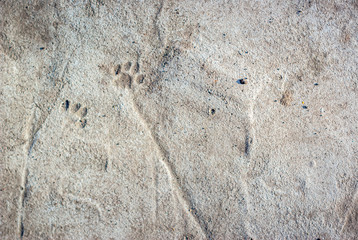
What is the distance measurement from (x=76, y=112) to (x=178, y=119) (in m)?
0.85

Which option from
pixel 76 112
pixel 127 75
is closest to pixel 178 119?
pixel 127 75

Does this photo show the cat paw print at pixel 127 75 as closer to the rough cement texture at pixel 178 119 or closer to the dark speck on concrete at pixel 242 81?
the rough cement texture at pixel 178 119

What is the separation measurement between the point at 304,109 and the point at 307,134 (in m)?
0.22

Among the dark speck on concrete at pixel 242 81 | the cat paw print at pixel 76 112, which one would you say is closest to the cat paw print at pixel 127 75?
the cat paw print at pixel 76 112

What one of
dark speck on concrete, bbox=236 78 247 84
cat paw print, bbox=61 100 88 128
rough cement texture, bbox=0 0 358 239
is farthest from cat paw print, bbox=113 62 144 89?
dark speck on concrete, bbox=236 78 247 84

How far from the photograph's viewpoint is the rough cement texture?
6.32 ft

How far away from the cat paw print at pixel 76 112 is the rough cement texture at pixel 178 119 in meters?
0.01

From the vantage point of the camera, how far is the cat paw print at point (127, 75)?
196cm

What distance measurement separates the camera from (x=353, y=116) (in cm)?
205

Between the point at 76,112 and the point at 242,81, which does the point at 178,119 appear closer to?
the point at 242,81

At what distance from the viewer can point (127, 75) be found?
6.48 feet

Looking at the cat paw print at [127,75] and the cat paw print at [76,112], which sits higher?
the cat paw print at [127,75]

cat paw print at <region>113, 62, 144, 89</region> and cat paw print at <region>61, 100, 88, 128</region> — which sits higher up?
cat paw print at <region>113, 62, 144, 89</region>

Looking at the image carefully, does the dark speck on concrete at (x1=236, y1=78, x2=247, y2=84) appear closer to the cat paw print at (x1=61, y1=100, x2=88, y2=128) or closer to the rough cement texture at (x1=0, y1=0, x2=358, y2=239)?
the rough cement texture at (x1=0, y1=0, x2=358, y2=239)
